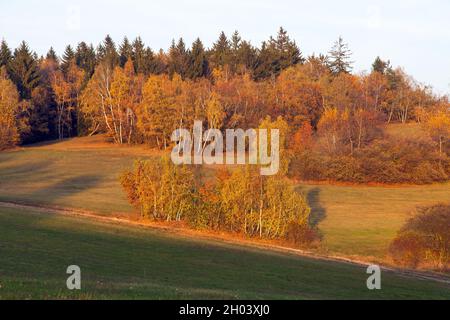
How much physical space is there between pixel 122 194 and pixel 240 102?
38.4 m

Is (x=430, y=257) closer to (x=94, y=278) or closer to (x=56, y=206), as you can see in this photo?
(x=94, y=278)

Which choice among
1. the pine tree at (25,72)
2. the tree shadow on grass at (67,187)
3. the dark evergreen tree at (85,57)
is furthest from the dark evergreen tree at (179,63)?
the tree shadow on grass at (67,187)

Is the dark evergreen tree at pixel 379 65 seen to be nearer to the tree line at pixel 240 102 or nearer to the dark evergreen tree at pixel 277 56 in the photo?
the tree line at pixel 240 102

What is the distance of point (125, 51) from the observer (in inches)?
5059

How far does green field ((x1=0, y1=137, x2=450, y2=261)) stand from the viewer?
49469 mm

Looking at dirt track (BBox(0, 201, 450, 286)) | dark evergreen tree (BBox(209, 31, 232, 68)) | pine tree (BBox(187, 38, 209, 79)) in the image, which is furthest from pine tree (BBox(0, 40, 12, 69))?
dirt track (BBox(0, 201, 450, 286))

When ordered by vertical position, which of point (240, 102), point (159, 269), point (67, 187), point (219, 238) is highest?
point (240, 102)

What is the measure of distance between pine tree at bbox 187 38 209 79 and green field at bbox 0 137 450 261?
2805cm

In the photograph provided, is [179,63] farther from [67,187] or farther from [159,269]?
[159,269]

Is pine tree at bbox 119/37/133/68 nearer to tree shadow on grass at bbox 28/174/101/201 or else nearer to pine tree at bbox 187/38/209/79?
pine tree at bbox 187/38/209/79

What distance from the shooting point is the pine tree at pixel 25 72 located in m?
108

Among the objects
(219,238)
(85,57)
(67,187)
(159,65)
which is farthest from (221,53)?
(219,238)

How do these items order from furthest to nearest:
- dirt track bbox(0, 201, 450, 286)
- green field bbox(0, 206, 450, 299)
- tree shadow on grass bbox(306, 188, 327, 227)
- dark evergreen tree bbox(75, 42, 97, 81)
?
1. dark evergreen tree bbox(75, 42, 97, 81)
2. tree shadow on grass bbox(306, 188, 327, 227)
3. dirt track bbox(0, 201, 450, 286)
4. green field bbox(0, 206, 450, 299)
